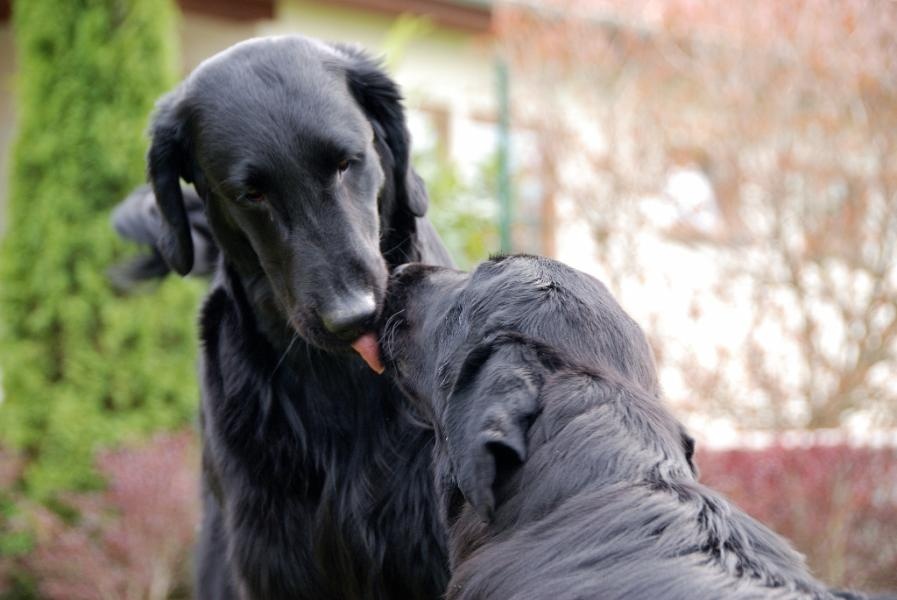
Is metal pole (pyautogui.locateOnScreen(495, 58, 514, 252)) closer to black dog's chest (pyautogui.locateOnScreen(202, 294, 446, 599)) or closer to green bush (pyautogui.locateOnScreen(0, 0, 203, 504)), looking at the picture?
green bush (pyautogui.locateOnScreen(0, 0, 203, 504))

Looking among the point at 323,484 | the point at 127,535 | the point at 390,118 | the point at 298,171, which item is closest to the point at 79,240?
the point at 127,535

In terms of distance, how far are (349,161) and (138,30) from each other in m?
4.42

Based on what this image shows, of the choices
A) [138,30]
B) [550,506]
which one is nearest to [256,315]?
[550,506]

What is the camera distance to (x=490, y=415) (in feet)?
8.58

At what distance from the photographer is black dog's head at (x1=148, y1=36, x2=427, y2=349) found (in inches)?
127

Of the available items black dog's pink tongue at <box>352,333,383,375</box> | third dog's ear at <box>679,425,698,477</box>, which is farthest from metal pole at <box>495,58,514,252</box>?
third dog's ear at <box>679,425,698,477</box>

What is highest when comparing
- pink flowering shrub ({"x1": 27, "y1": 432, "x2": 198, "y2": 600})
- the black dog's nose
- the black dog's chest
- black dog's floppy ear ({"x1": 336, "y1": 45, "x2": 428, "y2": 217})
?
black dog's floppy ear ({"x1": 336, "y1": 45, "x2": 428, "y2": 217})

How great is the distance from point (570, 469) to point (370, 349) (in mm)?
905

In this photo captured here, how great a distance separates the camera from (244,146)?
129 inches

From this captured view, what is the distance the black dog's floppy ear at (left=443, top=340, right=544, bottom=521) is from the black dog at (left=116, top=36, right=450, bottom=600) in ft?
1.64

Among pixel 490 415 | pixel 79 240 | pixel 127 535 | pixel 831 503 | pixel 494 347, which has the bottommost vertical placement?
pixel 127 535

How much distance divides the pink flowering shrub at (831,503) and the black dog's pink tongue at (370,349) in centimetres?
350

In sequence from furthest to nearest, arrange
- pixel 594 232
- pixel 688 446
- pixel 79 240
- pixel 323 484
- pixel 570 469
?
1. pixel 594 232
2. pixel 79 240
3. pixel 323 484
4. pixel 688 446
5. pixel 570 469

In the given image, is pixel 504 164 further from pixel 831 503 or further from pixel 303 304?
pixel 303 304
